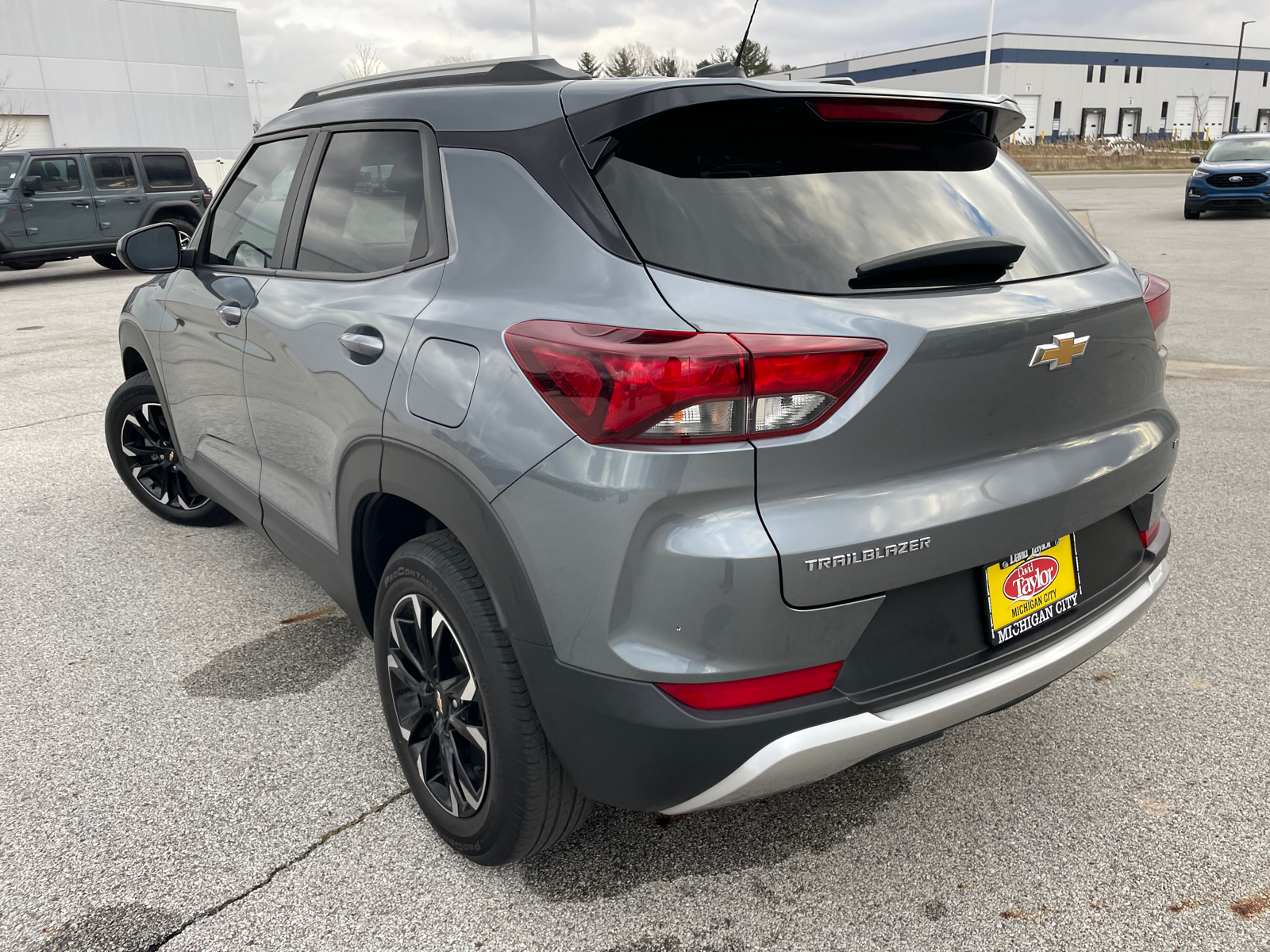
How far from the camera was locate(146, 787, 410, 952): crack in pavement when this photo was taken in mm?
2094

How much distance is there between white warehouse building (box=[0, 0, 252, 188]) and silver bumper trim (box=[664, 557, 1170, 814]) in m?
38.9

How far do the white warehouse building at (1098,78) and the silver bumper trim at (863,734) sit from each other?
81.6m

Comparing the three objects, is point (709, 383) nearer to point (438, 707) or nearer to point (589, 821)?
point (438, 707)

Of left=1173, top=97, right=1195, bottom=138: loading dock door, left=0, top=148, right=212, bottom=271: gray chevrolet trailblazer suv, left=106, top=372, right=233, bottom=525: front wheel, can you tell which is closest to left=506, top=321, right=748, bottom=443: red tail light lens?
left=106, top=372, right=233, bottom=525: front wheel

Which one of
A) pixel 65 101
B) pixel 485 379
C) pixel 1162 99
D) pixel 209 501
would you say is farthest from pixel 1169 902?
pixel 1162 99

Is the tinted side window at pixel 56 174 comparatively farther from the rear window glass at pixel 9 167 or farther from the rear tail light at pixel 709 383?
the rear tail light at pixel 709 383

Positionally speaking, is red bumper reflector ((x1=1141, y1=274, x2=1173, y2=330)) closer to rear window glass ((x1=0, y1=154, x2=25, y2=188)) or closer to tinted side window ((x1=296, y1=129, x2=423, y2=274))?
tinted side window ((x1=296, y1=129, x2=423, y2=274))

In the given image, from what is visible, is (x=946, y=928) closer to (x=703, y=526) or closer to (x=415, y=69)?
(x=703, y=526)

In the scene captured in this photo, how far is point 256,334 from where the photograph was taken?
2.92 m

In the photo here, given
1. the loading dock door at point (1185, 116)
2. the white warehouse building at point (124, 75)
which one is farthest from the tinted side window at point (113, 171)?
the loading dock door at point (1185, 116)

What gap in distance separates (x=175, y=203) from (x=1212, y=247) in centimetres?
1714

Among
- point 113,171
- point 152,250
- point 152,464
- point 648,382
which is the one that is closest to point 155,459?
point 152,464

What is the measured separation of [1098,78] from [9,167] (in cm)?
8851

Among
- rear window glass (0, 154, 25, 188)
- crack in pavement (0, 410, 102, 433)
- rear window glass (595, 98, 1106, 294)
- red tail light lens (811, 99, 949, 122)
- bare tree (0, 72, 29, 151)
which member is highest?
bare tree (0, 72, 29, 151)
